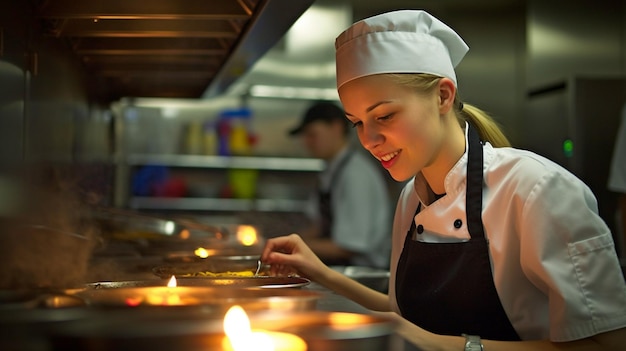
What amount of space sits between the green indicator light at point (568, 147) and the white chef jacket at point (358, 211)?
1.36 m

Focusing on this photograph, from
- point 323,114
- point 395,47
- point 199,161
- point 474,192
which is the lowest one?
point 474,192

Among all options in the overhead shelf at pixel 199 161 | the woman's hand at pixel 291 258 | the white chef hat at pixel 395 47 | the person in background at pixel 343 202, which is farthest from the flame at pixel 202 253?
the overhead shelf at pixel 199 161

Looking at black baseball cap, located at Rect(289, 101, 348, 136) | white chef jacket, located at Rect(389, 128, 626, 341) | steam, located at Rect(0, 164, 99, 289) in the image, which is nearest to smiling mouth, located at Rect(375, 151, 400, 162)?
white chef jacket, located at Rect(389, 128, 626, 341)

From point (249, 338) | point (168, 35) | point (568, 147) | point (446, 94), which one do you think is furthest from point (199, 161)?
point (249, 338)

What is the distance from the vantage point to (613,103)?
420 cm

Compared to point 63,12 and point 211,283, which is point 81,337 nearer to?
point 211,283

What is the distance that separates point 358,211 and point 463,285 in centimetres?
217

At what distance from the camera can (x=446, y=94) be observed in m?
1.39

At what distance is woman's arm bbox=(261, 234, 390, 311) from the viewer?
5.06ft

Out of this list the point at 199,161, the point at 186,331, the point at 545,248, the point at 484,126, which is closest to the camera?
the point at 186,331

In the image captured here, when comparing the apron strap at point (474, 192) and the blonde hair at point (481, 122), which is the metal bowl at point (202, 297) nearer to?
the apron strap at point (474, 192)

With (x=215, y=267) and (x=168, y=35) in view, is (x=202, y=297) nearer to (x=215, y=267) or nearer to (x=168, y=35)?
(x=215, y=267)

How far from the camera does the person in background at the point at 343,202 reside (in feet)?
11.4

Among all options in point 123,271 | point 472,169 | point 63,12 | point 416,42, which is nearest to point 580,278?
point 472,169
